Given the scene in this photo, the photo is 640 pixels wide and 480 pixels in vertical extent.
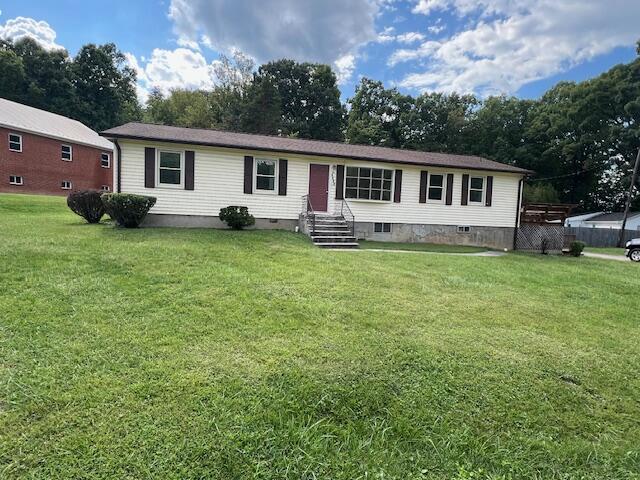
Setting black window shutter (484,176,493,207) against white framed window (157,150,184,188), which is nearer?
white framed window (157,150,184,188)

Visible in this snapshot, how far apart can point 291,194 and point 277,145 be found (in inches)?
79.7

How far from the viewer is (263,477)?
2227 millimetres

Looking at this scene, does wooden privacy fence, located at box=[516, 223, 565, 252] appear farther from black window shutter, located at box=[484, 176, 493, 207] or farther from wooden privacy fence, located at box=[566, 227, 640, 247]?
wooden privacy fence, located at box=[566, 227, 640, 247]


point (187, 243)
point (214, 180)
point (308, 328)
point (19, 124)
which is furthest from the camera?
point (19, 124)

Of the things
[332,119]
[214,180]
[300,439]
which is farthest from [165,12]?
[332,119]

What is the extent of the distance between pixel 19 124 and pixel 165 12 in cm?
1428

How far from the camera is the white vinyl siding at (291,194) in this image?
1211 centimetres

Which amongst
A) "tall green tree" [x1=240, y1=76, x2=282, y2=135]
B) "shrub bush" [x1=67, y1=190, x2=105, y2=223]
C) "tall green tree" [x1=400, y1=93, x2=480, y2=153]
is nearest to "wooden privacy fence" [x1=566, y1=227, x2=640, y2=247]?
"tall green tree" [x1=400, y1=93, x2=480, y2=153]

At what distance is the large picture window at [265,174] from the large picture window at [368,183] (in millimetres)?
2839

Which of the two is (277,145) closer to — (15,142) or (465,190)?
(465,190)

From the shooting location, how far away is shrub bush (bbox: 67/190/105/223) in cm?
1159

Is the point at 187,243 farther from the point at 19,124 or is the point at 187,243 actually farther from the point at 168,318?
the point at 19,124

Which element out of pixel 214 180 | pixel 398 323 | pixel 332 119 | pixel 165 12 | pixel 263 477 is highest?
pixel 332 119

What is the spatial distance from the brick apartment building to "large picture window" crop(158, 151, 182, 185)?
51.3 feet
